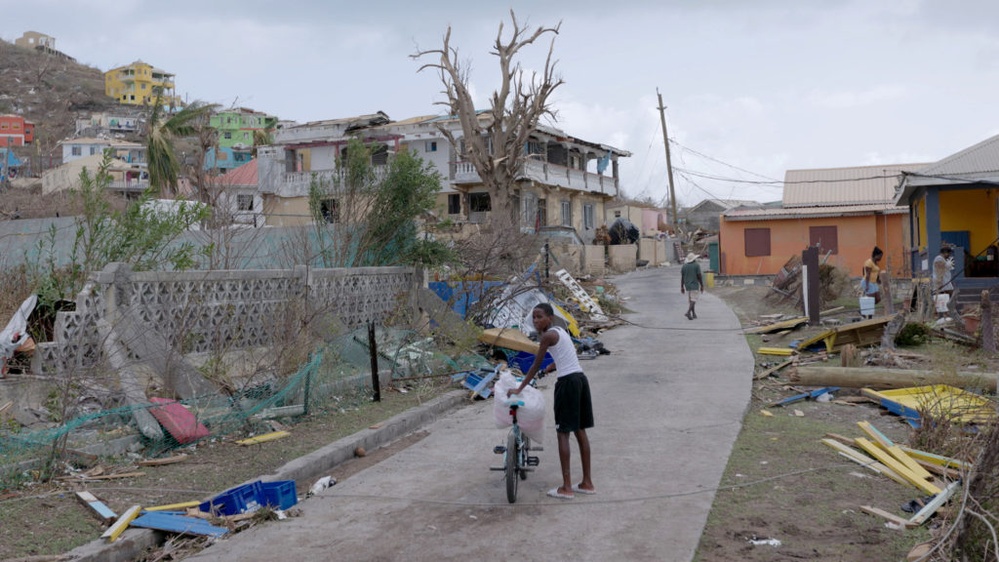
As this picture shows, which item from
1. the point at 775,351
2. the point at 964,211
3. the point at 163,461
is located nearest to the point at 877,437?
the point at 163,461

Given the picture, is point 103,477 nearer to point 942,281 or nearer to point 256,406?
point 256,406

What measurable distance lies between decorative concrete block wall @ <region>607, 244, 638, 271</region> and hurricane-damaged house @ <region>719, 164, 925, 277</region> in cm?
860

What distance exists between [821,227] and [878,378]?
26.9 metres

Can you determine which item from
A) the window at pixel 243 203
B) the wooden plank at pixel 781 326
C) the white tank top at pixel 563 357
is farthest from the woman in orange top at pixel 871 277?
the window at pixel 243 203

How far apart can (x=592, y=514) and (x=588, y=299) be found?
54.9 ft

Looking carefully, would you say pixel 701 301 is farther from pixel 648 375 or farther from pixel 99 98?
pixel 99 98

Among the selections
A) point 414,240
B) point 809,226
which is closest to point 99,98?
point 809,226

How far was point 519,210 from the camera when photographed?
4294 centimetres

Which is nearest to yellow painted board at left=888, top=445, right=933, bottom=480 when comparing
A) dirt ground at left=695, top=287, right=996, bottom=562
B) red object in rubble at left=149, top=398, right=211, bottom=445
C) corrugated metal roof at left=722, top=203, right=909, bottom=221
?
dirt ground at left=695, top=287, right=996, bottom=562

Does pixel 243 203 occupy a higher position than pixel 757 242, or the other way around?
pixel 243 203

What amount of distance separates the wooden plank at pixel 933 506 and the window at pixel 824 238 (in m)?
32.1

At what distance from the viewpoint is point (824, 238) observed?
37.2 metres

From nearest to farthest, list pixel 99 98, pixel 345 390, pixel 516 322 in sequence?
pixel 345 390 < pixel 516 322 < pixel 99 98

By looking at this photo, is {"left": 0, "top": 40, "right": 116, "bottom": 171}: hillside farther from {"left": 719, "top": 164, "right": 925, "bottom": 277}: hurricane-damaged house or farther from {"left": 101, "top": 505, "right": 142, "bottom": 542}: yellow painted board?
{"left": 101, "top": 505, "right": 142, "bottom": 542}: yellow painted board
